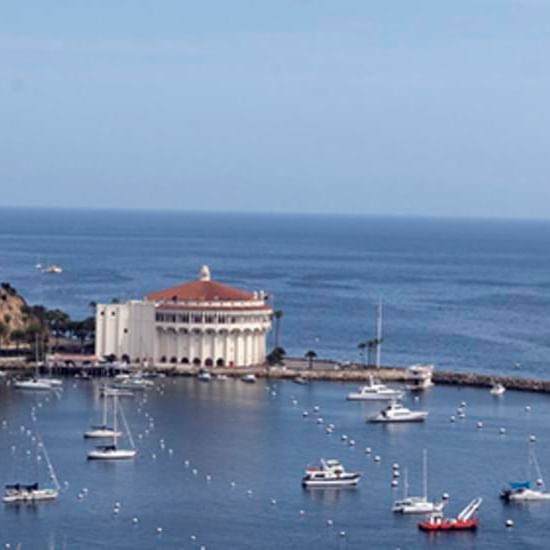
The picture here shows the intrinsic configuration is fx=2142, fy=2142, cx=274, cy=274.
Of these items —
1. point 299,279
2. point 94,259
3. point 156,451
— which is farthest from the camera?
point 94,259

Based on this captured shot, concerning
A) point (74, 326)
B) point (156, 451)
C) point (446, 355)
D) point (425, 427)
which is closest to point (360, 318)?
point (446, 355)

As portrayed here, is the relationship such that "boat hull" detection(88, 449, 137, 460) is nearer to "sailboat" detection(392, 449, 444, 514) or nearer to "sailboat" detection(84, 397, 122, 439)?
"sailboat" detection(84, 397, 122, 439)

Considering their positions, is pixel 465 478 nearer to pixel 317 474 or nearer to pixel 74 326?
pixel 317 474

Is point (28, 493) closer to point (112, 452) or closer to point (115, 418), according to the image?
point (112, 452)

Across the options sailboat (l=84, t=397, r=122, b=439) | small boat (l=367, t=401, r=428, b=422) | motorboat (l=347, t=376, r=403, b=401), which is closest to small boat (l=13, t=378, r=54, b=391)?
sailboat (l=84, t=397, r=122, b=439)

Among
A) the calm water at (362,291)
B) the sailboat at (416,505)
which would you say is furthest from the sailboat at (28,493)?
the calm water at (362,291)

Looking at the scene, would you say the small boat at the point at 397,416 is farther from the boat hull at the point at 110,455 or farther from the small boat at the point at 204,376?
the boat hull at the point at 110,455
